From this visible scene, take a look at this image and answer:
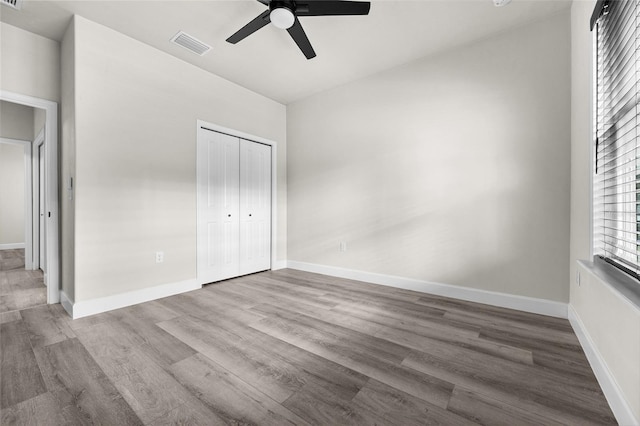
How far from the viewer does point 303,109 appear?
4.14m

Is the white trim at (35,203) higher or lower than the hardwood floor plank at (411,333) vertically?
higher

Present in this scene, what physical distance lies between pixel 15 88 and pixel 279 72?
2513 millimetres

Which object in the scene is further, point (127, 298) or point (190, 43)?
point (190, 43)

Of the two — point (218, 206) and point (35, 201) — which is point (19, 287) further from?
point (218, 206)

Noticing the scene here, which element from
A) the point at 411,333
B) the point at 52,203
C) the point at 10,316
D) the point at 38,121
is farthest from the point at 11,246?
the point at 411,333

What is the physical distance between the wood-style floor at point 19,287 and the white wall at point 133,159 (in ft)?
2.93

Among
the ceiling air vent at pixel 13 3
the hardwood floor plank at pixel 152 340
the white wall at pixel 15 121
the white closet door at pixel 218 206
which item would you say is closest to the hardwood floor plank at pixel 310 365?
the hardwood floor plank at pixel 152 340

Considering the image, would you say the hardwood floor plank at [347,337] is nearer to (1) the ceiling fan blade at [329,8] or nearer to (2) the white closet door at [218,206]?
(2) the white closet door at [218,206]

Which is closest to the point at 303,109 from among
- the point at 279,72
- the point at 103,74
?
the point at 279,72

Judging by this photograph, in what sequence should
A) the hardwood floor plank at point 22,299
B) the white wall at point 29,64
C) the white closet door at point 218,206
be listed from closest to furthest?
the white wall at point 29,64
the hardwood floor plank at point 22,299
the white closet door at point 218,206

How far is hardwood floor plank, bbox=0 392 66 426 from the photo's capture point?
1183 mm

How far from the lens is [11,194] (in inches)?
239

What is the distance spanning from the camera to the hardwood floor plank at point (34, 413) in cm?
118

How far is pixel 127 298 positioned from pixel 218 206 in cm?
137
